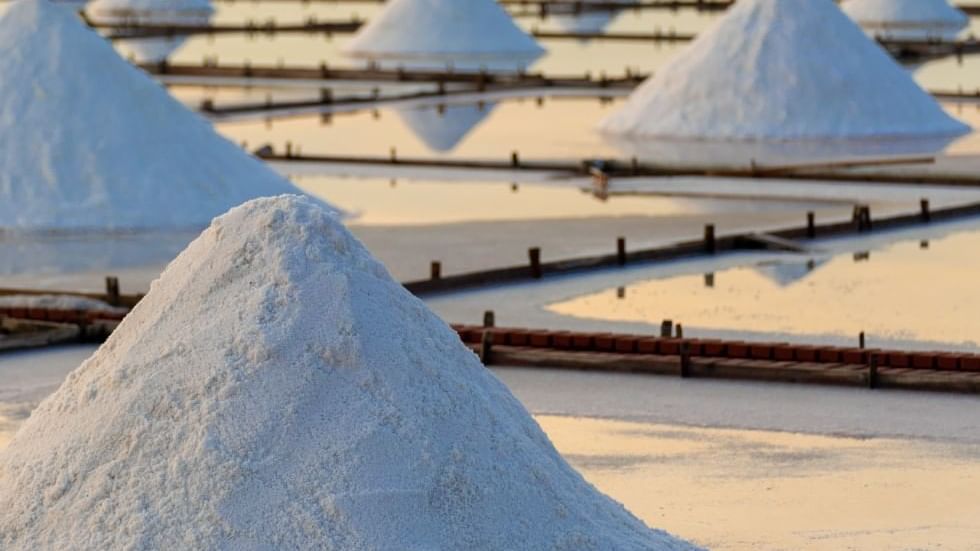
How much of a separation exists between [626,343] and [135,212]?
8007 mm

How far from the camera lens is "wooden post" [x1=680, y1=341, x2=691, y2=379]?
45.4 feet

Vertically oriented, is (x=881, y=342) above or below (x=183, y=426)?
below

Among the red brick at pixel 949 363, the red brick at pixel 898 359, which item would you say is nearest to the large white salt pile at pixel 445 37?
the red brick at pixel 898 359

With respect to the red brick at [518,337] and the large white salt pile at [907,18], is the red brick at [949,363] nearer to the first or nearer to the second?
the red brick at [518,337]

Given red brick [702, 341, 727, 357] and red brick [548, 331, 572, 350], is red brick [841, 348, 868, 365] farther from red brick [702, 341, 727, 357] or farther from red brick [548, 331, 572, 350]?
red brick [548, 331, 572, 350]

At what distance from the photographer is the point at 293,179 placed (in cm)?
2584

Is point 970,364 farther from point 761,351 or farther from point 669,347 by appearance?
point 669,347

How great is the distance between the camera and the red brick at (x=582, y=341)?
14.5 meters

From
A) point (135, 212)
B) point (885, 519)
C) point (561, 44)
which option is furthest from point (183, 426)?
point (561, 44)

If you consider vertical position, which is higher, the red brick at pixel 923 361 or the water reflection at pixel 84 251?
the red brick at pixel 923 361

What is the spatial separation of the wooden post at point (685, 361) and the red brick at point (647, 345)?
400mm

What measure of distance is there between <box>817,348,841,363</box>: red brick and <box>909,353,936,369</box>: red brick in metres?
0.45

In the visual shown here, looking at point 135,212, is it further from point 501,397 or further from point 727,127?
point 501,397

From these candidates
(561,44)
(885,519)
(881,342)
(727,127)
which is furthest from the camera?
(561,44)
